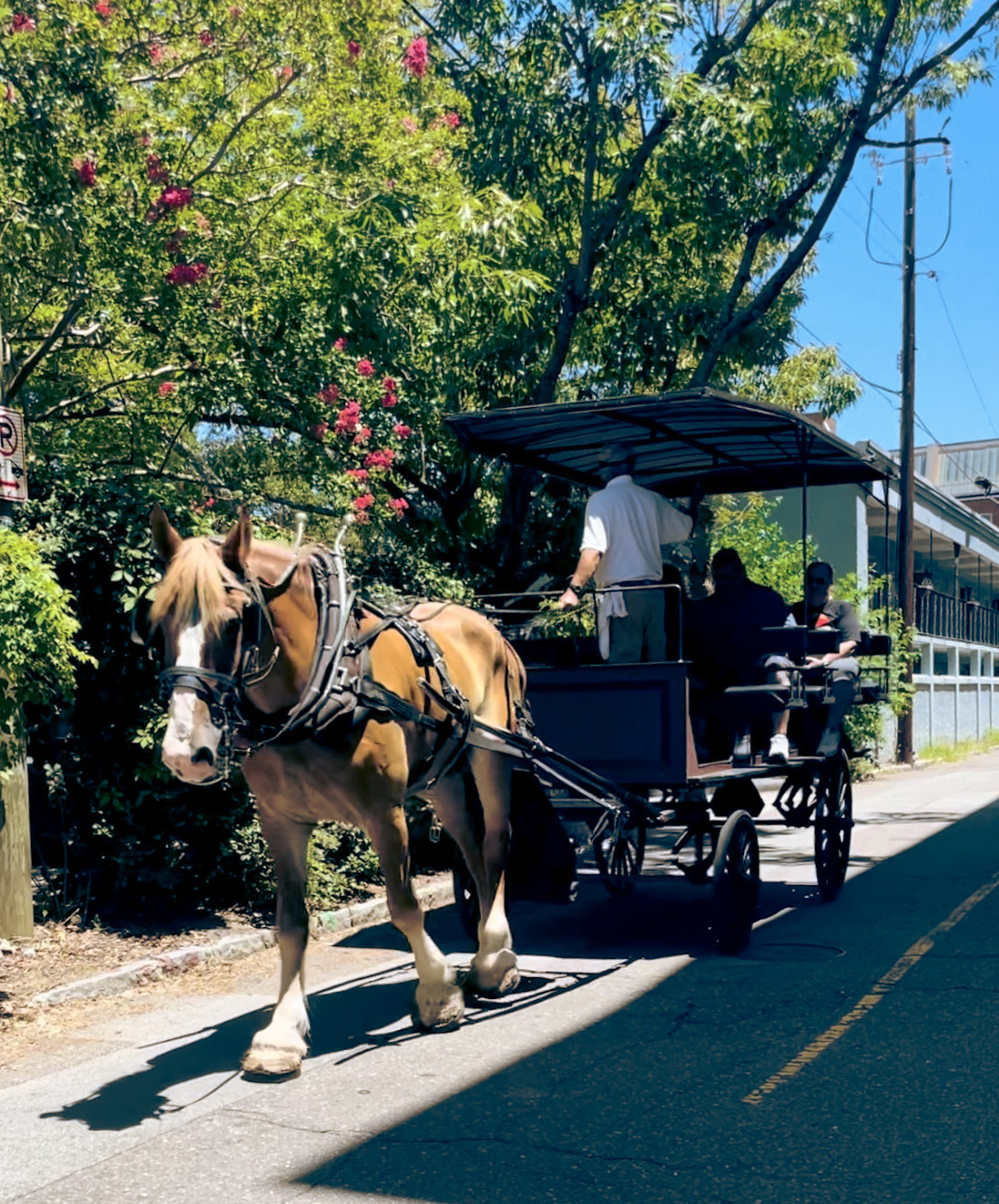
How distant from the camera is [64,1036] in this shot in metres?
6.44

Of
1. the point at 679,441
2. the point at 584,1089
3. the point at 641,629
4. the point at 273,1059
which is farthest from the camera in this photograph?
the point at 679,441

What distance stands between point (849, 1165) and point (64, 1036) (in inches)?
155

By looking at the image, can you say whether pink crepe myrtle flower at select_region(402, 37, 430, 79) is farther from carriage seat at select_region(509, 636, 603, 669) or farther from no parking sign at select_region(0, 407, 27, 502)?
no parking sign at select_region(0, 407, 27, 502)

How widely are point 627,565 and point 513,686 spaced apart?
1.23 metres

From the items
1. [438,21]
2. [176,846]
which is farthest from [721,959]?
[438,21]

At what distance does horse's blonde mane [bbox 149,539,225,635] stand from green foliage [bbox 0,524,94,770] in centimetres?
179

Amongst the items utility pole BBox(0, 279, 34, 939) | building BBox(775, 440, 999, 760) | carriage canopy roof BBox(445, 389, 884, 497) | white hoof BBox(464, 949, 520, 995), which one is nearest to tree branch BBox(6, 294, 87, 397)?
utility pole BBox(0, 279, 34, 939)

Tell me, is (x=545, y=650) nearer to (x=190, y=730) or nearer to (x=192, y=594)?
(x=192, y=594)

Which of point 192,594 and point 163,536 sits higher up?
point 163,536

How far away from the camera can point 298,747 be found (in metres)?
5.47

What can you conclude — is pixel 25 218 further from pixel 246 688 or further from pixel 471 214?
pixel 246 688

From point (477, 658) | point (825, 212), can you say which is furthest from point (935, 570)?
point (477, 658)

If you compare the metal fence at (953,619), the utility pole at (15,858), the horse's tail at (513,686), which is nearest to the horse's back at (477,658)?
the horse's tail at (513,686)

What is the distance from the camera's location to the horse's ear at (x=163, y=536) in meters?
4.85
